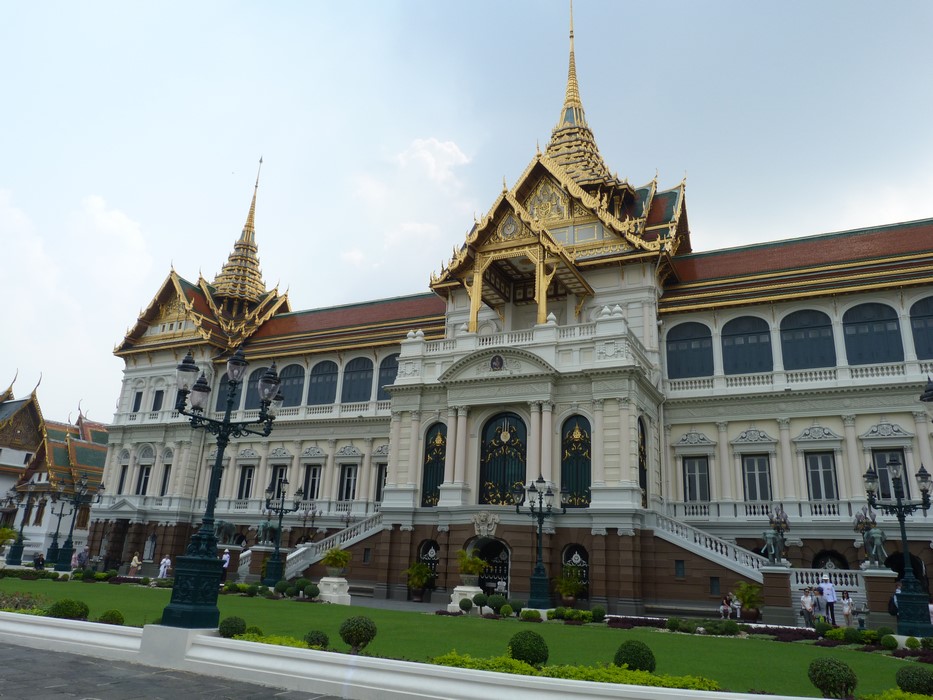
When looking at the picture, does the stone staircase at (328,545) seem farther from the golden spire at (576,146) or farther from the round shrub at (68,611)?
the golden spire at (576,146)

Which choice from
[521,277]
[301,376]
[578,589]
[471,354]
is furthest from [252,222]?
[578,589]

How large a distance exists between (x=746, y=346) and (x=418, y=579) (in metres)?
16.1

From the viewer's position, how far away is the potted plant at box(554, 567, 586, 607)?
22.7 meters

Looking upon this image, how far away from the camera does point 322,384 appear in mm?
38344

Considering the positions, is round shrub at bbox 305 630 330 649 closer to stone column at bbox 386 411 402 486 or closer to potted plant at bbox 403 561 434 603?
potted plant at bbox 403 561 434 603

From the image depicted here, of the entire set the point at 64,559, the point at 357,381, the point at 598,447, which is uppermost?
the point at 357,381

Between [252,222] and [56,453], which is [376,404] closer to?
[252,222]

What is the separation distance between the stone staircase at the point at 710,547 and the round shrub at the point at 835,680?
13.5 metres

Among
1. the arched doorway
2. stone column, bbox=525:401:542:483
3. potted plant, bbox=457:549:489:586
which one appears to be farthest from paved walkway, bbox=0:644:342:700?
stone column, bbox=525:401:542:483

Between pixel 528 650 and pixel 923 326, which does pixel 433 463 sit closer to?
pixel 528 650

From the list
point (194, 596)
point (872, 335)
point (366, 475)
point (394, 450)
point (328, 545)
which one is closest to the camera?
point (194, 596)

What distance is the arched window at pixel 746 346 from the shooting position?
2828 centimetres

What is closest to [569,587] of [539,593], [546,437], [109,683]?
[539,593]

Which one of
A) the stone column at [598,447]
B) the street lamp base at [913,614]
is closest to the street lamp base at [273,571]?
the stone column at [598,447]
